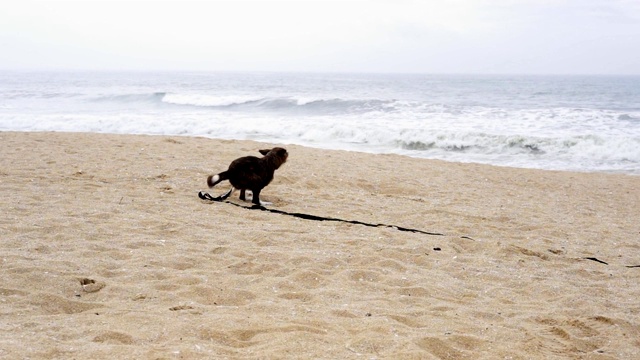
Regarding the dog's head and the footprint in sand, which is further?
the dog's head

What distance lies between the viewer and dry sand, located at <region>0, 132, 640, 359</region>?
10.3ft

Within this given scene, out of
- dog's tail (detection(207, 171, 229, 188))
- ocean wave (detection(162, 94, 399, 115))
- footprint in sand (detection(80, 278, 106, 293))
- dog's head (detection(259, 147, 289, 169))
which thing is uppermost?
dog's head (detection(259, 147, 289, 169))

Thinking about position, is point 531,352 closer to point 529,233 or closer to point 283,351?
point 283,351

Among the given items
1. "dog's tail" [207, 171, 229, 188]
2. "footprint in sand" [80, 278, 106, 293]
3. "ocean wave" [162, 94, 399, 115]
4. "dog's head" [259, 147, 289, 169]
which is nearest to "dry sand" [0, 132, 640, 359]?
"footprint in sand" [80, 278, 106, 293]

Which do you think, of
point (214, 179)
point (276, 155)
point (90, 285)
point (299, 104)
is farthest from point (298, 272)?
point (299, 104)

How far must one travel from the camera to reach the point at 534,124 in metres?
22.0

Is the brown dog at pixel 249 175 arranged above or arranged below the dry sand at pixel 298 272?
above

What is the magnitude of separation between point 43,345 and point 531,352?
2.60 m

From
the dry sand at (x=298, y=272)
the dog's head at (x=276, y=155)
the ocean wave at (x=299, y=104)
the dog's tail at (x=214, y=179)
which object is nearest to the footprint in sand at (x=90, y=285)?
the dry sand at (x=298, y=272)

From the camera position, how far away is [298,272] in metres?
4.28

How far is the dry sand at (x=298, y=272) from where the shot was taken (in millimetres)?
3148

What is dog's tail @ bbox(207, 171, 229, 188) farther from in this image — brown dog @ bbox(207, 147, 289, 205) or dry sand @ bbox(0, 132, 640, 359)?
dry sand @ bbox(0, 132, 640, 359)

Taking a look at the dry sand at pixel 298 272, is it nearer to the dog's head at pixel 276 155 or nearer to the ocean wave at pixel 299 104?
the dog's head at pixel 276 155

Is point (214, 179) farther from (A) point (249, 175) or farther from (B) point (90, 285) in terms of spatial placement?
(B) point (90, 285)
